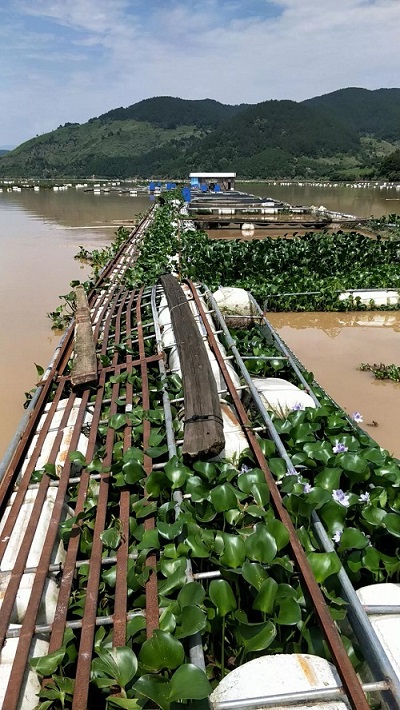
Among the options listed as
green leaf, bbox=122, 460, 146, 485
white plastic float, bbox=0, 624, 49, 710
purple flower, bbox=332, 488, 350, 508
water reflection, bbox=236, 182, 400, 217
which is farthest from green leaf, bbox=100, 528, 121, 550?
water reflection, bbox=236, 182, 400, 217

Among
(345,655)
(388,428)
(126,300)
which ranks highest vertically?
(126,300)

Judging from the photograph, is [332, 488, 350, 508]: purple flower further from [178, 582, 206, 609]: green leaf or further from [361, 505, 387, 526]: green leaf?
[178, 582, 206, 609]: green leaf

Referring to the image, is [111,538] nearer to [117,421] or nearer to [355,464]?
[117,421]

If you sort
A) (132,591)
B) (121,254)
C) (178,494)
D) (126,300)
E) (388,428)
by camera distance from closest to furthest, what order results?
(132,591)
(178,494)
(388,428)
(126,300)
(121,254)

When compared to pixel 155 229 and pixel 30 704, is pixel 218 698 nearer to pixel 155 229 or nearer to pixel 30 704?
pixel 30 704

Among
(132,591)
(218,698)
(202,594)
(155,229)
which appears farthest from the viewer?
(155,229)

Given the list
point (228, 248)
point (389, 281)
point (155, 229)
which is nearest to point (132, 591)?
point (389, 281)

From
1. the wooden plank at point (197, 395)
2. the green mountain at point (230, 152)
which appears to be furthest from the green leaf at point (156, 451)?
the green mountain at point (230, 152)
